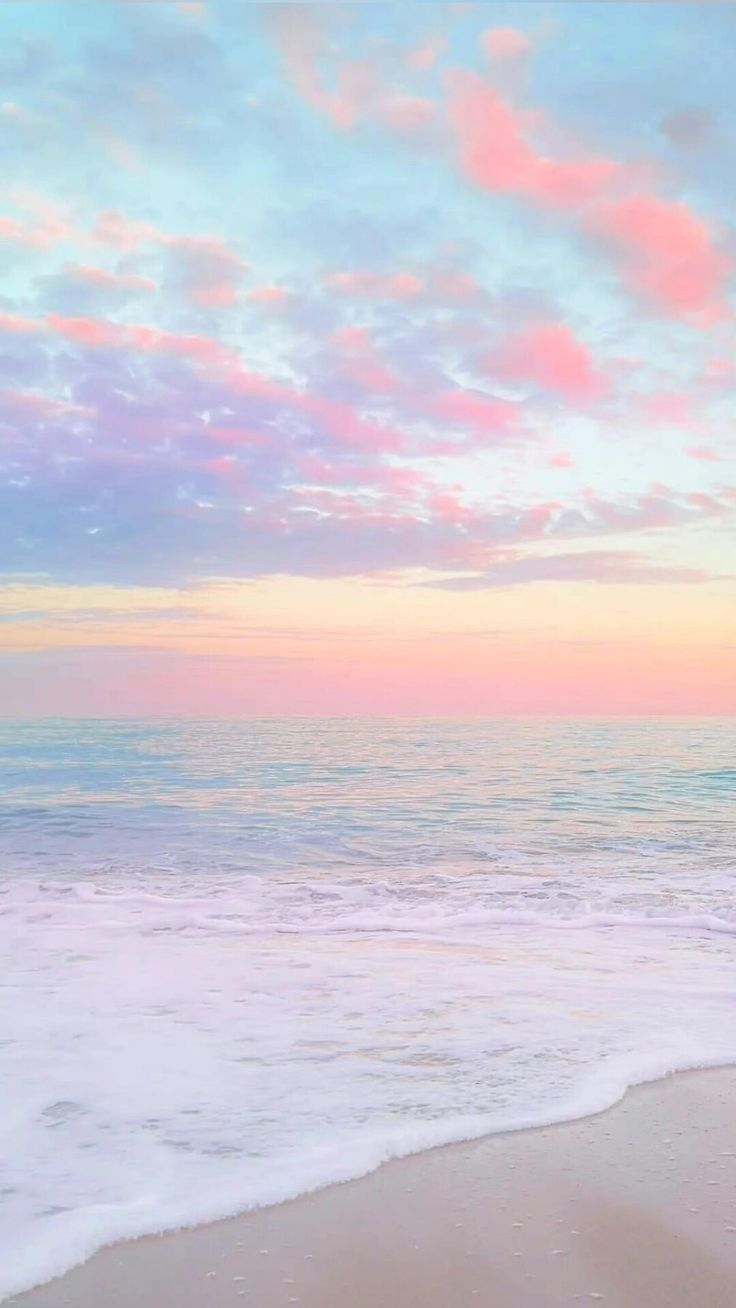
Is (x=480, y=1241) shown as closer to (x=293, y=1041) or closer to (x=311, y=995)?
(x=293, y=1041)

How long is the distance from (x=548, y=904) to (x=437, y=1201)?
6944mm

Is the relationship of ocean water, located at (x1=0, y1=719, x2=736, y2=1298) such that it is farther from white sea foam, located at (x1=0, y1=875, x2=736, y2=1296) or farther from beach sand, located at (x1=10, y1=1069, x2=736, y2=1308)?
beach sand, located at (x1=10, y1=1069, x2=736, y2=1308)

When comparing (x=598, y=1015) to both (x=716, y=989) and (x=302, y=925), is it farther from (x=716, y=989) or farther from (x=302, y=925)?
(x=302, y=925)

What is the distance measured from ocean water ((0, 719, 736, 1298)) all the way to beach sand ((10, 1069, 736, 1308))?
197mm

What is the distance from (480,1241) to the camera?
10.4 ft

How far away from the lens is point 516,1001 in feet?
20.4

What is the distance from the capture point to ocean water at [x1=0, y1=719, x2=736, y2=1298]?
12.8 feet

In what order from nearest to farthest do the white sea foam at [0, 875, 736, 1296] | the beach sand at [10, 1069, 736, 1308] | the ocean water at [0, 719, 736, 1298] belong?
the beach sand at [10, 1069, 736, 1308]
the white sea foam at [0, 875, 736, 1296]
the ocean water at [0, 719, 736, 1298]

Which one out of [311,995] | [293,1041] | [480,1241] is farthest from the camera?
[311,995]

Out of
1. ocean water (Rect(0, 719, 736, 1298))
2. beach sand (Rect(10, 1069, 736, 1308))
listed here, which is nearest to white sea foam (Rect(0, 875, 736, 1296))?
ocean water (Rect(0, 719, 736, 1298))

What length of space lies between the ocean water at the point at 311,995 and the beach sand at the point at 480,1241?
0.65 ft

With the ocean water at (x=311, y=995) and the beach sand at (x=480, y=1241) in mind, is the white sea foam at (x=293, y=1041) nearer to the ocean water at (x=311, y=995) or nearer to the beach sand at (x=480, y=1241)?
the ocean water at (x=311, y=995)

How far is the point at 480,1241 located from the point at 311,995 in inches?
133

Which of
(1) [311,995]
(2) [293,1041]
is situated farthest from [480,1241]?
(1) [311,995]
